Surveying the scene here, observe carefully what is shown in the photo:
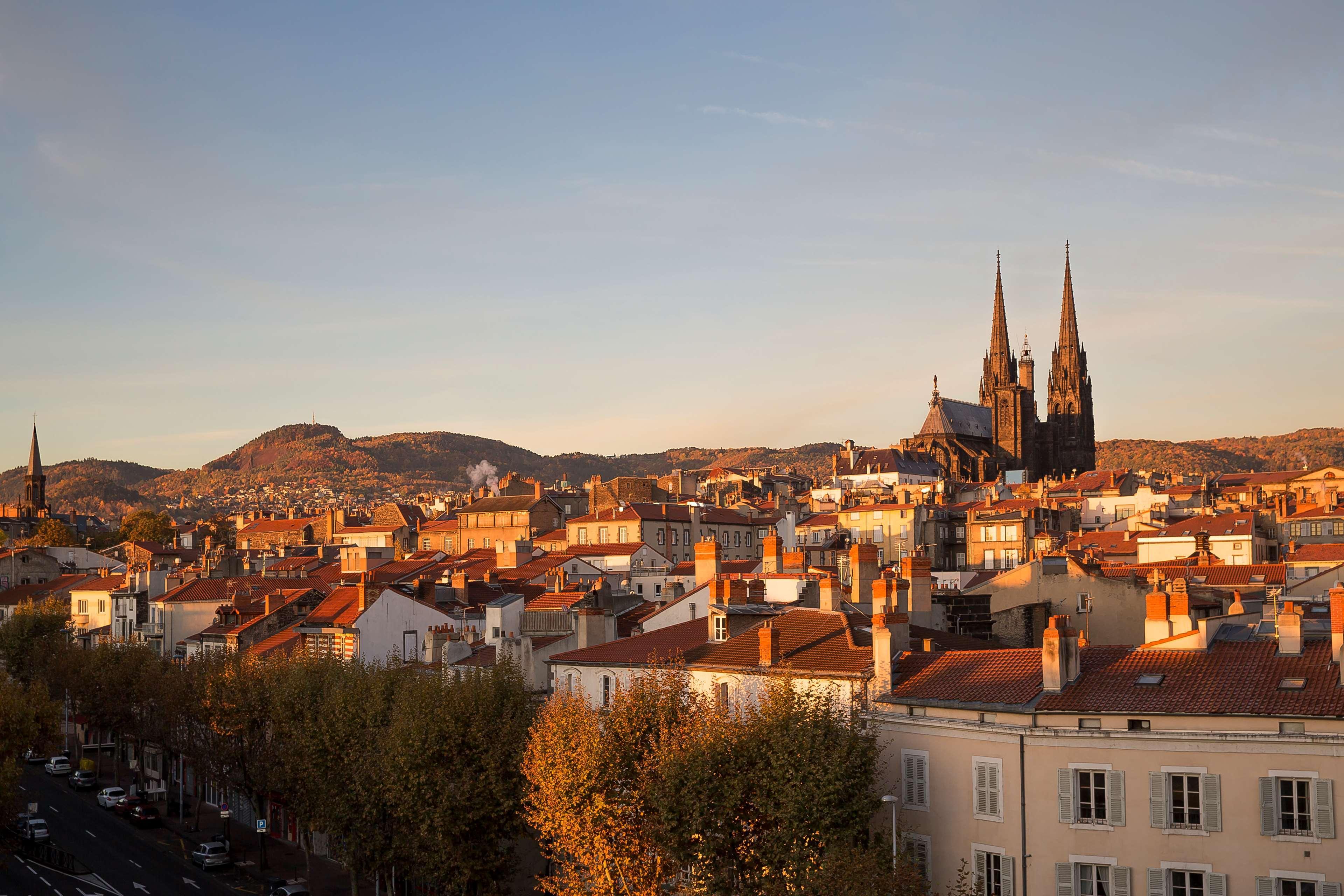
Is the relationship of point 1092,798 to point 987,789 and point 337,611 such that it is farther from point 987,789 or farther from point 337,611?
point 337,611

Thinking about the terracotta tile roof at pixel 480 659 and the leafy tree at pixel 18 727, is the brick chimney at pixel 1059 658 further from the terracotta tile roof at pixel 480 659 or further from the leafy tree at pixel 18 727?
the leafy tree at pixel 18 727

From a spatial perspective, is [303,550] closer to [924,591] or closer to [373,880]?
[373,880]

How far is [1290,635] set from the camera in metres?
35.6

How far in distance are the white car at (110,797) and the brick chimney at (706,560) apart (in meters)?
33.2

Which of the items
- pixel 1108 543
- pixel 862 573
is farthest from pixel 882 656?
pixel 1108 543

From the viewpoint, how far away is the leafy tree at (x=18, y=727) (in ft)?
171

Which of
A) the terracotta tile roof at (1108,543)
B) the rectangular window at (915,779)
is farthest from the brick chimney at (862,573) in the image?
the terracotta tile roof at (1108,543)

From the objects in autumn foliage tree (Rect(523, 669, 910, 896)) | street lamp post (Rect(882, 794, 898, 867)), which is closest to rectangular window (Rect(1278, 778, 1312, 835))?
street lamp post (Rect(882, 794, 898, 867))

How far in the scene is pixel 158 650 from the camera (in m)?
94.1

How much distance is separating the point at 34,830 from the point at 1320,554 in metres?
70.2

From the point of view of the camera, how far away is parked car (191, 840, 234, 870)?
202 ft

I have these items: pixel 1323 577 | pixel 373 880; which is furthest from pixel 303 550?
pixel 1323 577

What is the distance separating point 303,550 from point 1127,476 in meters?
92.5

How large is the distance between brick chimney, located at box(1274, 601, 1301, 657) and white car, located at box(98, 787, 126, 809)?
6076 centimetres
